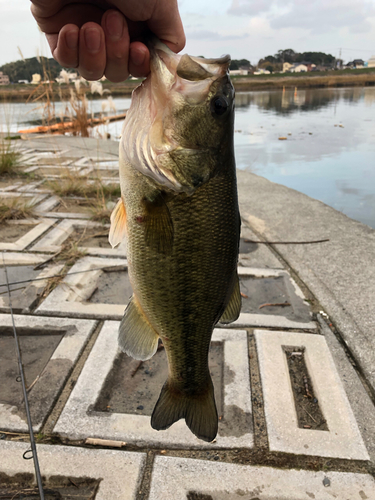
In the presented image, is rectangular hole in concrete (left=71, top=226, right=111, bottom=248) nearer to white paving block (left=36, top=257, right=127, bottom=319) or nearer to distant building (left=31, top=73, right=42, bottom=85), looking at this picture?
white paving block (left=36, top=257, right=127, bottom=319)

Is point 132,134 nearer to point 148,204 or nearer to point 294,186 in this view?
point 148,204

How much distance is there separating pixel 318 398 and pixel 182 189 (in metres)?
1.50

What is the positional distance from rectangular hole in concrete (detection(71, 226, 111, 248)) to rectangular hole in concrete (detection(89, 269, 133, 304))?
0.61 m

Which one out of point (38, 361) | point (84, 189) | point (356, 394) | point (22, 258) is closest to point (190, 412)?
point (356, 394)

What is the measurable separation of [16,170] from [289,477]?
20.9 ft

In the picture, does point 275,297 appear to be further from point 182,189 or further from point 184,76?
point 184,76

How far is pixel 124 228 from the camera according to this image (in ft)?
5.14

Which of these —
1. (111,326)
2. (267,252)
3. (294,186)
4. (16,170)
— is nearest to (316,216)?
(267,252)

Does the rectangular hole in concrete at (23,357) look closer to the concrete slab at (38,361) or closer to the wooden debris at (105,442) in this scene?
the concrete slab at (38,361)

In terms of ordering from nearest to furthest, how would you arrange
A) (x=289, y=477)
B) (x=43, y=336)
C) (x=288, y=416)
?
1. (x=289, y=477)
2. (x=288, y=416)
3. (x=43, y=336)

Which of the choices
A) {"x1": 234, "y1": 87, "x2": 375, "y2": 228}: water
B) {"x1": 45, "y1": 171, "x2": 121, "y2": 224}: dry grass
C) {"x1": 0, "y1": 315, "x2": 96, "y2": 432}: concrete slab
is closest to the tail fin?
{"x1": 0, "y1": 315, "x2": 96, "y2": 432}: concrete slab

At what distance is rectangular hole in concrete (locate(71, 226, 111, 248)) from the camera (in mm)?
3961

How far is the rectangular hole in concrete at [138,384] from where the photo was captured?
6.80ft

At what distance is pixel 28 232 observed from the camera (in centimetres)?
414
